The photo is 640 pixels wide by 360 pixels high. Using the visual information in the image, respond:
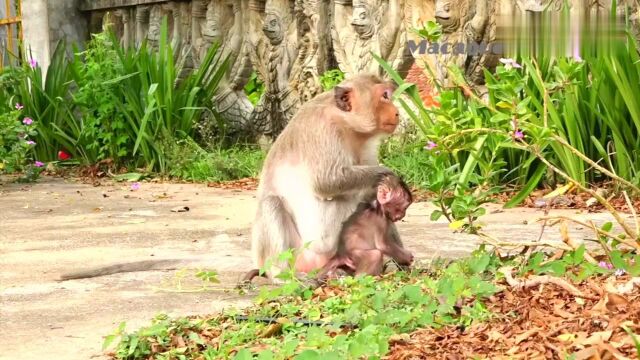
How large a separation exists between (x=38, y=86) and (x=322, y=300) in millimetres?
7852

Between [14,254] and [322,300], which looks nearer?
[322,300]

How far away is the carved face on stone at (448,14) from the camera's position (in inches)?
334

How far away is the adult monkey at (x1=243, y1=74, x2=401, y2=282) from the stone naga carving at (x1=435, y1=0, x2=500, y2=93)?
3.78 metres

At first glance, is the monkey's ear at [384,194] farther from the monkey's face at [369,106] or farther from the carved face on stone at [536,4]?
the carved face on stone at [536,4]

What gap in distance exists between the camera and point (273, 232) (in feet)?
14.8

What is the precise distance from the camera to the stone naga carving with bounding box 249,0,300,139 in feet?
34.6

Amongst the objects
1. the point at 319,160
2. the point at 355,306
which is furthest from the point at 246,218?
the point at 355,306

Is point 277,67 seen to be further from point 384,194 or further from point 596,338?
point 596,338

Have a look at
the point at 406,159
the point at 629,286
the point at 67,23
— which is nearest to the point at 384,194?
the point at 629,286

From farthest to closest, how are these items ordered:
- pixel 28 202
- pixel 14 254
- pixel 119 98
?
1. pixel 119 98
2. pixel 28 202
3. pixel 14 254

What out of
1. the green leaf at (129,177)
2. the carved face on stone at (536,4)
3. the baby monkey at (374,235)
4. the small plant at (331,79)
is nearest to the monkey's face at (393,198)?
the baby monkey at (374,235)

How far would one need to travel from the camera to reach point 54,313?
414 cm

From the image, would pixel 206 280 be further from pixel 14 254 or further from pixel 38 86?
pixel 38 86

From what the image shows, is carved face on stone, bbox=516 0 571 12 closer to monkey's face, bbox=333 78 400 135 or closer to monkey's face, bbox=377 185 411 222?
monkey's face, bbox=333 78 400 135
